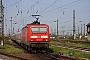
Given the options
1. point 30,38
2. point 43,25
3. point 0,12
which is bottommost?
point 30,38

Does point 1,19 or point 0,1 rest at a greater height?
point 0,1

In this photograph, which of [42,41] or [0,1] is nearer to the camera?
[42,41]

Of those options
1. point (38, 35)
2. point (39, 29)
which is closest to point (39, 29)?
point (39, 29)

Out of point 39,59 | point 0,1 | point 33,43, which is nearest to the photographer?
point 39,59

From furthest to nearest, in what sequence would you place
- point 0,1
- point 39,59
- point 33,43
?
point 0,1 < point 33,43 < point 39,59

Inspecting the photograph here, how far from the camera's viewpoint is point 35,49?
2267cm

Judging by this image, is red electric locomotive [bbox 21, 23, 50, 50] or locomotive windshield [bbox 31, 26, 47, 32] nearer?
red electric locomotive [bbox 21, 23, 50, 50]

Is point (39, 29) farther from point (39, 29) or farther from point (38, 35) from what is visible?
point (38, 35)

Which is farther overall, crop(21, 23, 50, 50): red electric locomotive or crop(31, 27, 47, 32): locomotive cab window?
crop(31, 27, 47, 32): locomotive cab window

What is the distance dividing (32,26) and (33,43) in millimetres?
1783

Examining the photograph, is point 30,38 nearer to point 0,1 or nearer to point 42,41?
point 42,41

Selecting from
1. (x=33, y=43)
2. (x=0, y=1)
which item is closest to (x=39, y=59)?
(x=33, y=43)

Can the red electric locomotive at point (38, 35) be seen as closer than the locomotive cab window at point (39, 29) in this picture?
Yes

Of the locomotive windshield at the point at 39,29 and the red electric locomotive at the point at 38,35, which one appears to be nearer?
the red electric locomotive at the point at 38,35
